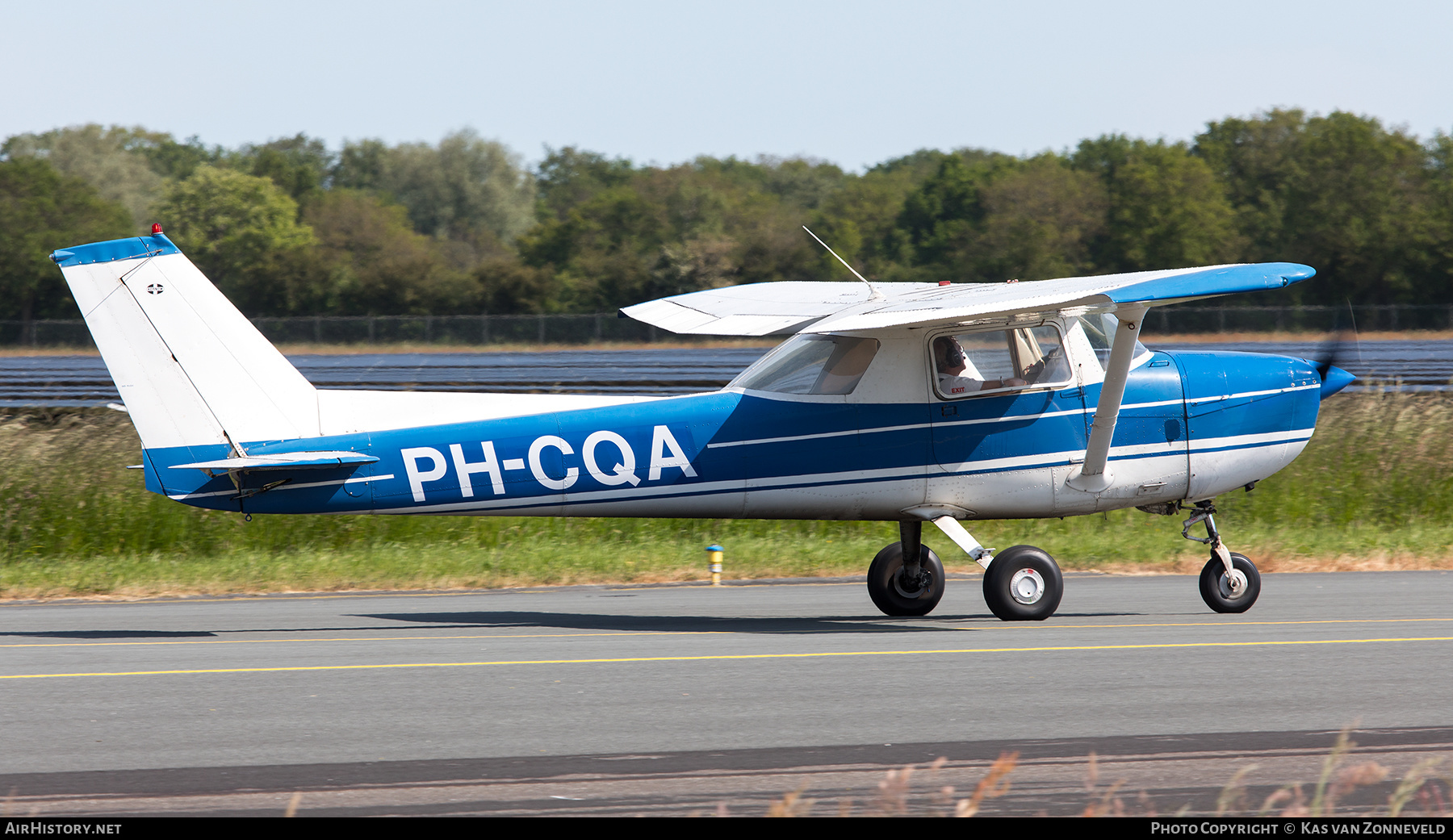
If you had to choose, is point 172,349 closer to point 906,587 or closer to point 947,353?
point 947,353

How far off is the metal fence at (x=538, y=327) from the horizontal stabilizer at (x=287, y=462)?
48.1m

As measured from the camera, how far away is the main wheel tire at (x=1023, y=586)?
992 centimetres

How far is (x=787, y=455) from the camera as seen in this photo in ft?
32.9

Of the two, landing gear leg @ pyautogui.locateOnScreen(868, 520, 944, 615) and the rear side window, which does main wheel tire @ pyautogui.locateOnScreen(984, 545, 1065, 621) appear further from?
the rear side window

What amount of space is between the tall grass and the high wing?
3862 millimetres

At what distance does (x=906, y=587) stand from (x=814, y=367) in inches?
77.0

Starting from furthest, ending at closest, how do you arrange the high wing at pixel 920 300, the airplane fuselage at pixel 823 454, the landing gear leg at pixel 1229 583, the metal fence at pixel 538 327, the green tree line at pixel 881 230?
1. the green tree line at pixel 881 230
2. the metal fence at pixel 538 327
3. the landing gear leg at pixel 1229 583
4. the airplane fuselage at pixel 823 454
5. the high wing at pixel 920 300

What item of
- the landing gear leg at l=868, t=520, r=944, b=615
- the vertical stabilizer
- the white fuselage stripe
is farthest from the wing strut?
the vertical stabilizer

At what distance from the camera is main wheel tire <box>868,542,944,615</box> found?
10820 mm

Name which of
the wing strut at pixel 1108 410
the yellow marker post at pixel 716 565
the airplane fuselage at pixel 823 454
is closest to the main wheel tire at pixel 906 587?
the airplane fuselage at pixel 823 454

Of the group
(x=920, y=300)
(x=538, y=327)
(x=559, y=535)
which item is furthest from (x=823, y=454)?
(x=538, y=327)

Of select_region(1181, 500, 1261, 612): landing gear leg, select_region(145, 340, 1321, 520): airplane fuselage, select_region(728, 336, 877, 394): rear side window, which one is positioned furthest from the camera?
select_region(1181, 500, 1261, 612): landing gear leg

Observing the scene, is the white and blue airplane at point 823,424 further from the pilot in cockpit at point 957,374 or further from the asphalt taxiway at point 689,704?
the asphalt taxiway at point 689,704

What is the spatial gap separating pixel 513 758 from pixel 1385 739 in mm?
3788
